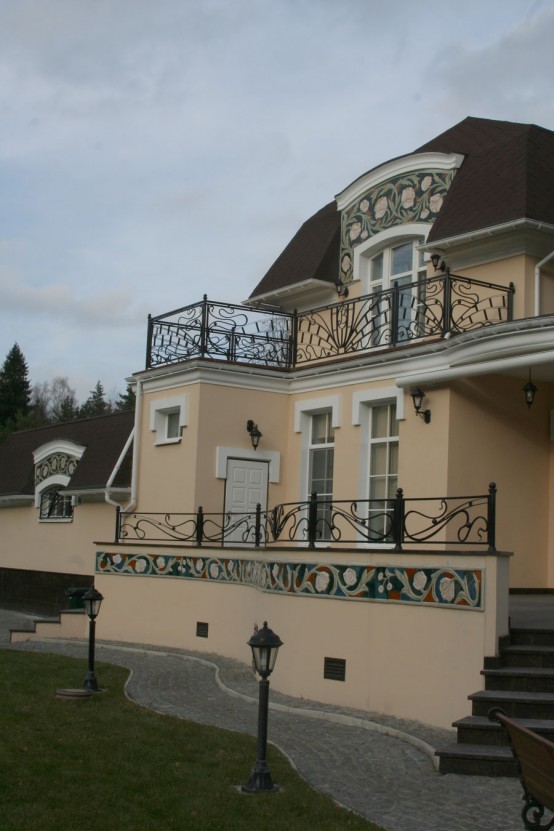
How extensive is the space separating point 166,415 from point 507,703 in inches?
402

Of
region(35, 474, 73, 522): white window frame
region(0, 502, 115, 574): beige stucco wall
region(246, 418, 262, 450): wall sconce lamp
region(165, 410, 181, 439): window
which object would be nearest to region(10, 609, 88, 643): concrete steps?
region(0, 502, 115, 574): beige stucco wall

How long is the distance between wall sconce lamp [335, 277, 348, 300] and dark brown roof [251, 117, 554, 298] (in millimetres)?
138

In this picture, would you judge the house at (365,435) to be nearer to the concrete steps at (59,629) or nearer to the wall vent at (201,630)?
the wall vent at (201,630)

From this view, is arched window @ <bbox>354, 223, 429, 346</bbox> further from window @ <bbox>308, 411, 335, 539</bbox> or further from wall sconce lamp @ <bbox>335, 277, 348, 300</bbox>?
window @ <bbox>308, 411, 335, 539</bbox>

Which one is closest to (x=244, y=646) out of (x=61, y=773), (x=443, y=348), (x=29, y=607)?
(x=443, y=348)

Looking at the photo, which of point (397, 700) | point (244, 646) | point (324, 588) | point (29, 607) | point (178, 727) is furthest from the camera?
point (29, 607)

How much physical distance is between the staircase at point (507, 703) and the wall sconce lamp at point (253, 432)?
782cm

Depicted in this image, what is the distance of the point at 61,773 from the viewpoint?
26.4 feet

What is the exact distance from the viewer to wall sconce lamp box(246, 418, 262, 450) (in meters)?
17.5

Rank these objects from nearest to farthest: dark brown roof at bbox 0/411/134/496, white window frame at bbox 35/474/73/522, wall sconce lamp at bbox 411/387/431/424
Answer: wall sconce lamp at bbox 411/387/431/424
dark brown roof at bbox 0/411/134/496
white window frame at bbox 35/474/73/522

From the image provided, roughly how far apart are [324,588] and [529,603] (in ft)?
9.74

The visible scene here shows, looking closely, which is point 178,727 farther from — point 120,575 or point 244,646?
point 120,575

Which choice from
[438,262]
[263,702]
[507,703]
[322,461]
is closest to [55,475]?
[322,461]

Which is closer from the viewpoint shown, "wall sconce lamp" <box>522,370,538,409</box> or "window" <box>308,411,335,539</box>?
"wall sconce lamp" <box>522,370,538,409</box>
